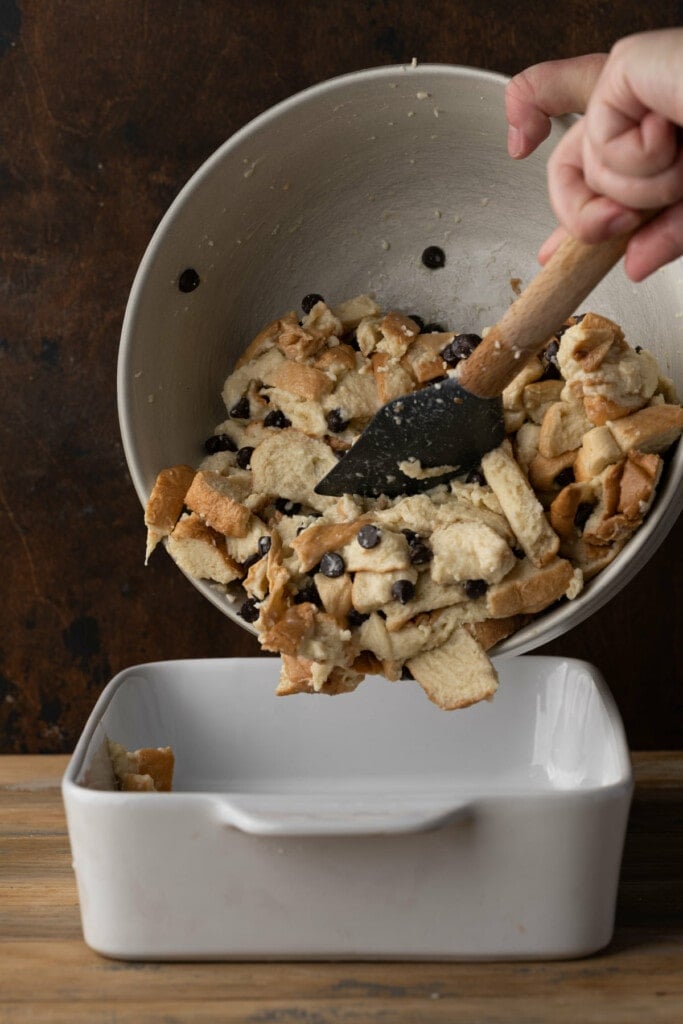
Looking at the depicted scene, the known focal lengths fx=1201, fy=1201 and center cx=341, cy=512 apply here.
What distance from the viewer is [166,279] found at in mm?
1059

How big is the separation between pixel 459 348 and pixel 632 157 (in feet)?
1.13

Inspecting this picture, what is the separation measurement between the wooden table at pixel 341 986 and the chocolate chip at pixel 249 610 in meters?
0.28

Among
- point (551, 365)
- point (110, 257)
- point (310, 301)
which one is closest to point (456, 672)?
point (551, 365)

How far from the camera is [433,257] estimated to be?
1142mm

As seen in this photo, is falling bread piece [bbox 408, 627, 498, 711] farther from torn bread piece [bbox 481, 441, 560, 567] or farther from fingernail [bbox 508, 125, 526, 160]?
fingernail [bbox 508, 125, 526, 160]

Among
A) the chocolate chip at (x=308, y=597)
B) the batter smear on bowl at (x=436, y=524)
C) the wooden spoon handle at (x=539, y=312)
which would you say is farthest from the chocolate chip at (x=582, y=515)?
the chocolate chip at (x=308, y=597)

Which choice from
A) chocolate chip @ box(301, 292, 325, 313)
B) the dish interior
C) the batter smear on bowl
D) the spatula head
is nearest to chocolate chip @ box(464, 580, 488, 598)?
the batter smear on bowl

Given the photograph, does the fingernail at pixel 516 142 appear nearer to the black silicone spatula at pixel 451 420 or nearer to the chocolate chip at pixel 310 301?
the black silicone spatula at pixel 451 420

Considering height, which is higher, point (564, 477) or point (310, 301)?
point (310, 301)

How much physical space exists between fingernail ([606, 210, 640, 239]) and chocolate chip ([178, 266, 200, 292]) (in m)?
0.43

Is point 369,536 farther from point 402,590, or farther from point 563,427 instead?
point 563,427

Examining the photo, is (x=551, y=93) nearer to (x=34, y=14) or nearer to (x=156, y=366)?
(x=156, y=366)

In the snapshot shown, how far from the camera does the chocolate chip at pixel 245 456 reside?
43.1 inches

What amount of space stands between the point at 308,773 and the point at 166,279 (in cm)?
50
